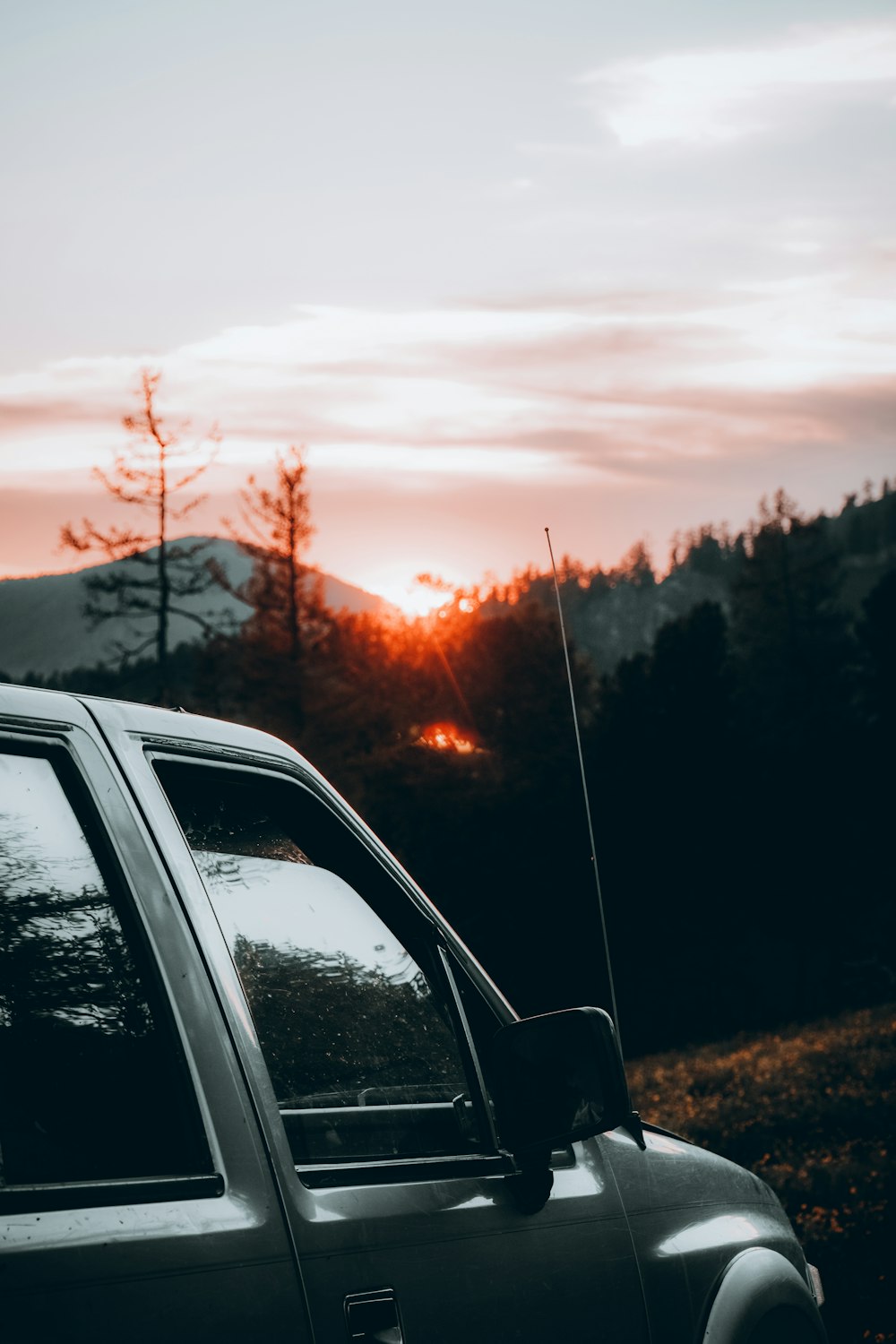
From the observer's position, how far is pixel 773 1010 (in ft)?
179

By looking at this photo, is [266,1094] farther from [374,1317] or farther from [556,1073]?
[556,1073]

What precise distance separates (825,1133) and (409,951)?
1049 centimetres

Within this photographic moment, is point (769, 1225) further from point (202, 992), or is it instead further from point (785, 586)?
point (785, 586)

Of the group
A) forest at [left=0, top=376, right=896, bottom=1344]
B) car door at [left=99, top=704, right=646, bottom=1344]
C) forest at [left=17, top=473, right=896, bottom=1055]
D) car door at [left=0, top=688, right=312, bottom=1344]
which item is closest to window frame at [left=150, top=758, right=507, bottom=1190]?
car door at [left=99, top=704, right=646, bottom=1344]

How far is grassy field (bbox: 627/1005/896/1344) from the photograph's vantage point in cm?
721

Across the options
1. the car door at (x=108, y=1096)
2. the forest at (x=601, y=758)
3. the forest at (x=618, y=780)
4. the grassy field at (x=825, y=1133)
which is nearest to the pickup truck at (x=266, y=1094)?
the car door at (x=108, y=1096)

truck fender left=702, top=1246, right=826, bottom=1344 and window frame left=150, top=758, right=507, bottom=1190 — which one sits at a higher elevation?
window frame left=150, top=758, right=507, bottom=1190

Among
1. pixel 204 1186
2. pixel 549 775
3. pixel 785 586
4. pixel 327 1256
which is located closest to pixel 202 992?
pixel 204 1186

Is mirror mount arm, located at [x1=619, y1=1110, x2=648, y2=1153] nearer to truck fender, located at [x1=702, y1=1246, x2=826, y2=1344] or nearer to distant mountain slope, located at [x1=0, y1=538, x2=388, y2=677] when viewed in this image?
truck fender, located at [x1=702, y1=1246, x2=826, y2=1344]

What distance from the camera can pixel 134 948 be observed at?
1.93 m

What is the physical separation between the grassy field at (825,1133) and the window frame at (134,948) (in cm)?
554

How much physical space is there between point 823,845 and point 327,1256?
56530 millimetres

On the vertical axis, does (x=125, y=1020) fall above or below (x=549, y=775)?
above

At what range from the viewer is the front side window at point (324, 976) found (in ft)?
7.15
